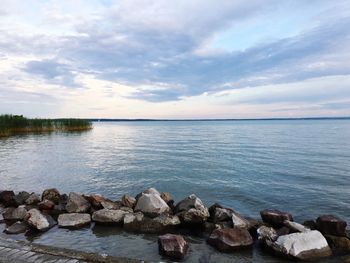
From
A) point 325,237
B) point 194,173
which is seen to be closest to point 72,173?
point 194,173

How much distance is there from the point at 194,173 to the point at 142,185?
4.78m

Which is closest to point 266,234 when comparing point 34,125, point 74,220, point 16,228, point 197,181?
point 74,220

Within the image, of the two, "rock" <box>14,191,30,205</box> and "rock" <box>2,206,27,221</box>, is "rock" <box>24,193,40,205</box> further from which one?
"rock" <box>2,206,27,221</box>

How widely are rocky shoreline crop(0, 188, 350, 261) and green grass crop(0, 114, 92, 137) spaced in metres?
44.6

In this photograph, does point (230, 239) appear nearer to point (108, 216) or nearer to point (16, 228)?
point (108, 216)

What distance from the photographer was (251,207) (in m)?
13.7

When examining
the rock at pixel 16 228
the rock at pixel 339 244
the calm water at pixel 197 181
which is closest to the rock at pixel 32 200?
the rock at pixel 16 228

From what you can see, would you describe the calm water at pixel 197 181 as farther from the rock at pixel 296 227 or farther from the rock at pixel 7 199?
the rock at pixel 7 199

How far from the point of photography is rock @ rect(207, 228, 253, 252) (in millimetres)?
8734

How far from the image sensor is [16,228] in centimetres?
998

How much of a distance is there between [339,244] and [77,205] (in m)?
8.70

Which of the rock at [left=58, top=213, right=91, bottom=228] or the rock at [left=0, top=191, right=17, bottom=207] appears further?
the rock at [left=0, top=191, right=17, bottom=207]

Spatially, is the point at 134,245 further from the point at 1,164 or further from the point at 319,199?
the point at 1,164

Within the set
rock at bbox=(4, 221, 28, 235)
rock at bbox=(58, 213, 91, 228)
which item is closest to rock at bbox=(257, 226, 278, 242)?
rock at bbox=(58, 213, 91, 228)
